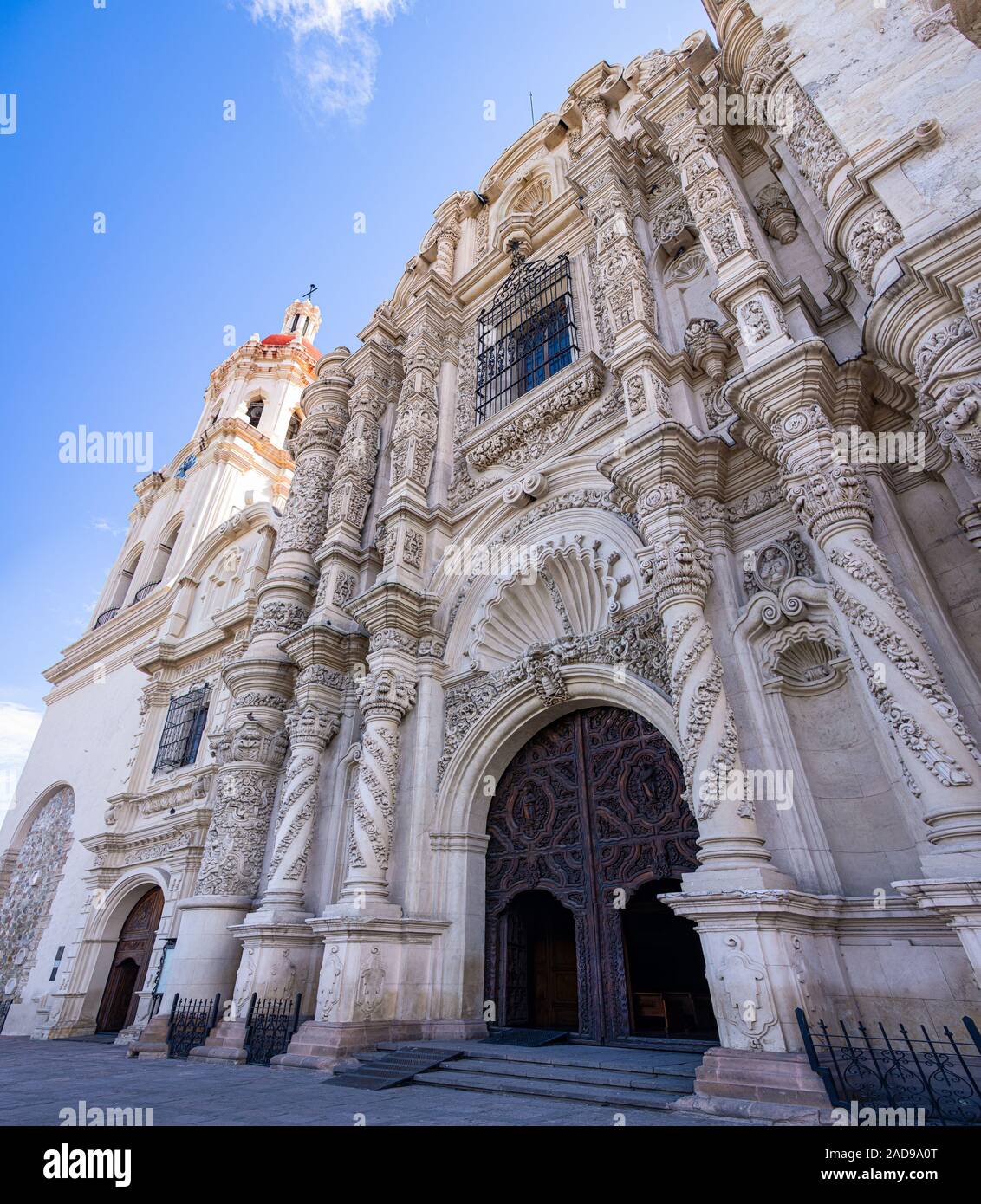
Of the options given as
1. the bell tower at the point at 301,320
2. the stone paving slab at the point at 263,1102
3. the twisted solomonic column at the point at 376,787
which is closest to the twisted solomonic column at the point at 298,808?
the twisted solomonic column at the point at 376,787

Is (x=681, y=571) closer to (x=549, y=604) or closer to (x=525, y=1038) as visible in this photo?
(x=549, y=604)

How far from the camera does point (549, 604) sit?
9273 millimetres

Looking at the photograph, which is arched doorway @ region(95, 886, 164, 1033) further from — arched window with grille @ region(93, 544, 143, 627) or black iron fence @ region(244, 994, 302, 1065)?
arched window with grille @ region(93, 544, 143, 627)

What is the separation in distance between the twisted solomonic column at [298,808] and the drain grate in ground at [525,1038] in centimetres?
311

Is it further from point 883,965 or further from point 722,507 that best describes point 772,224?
point 883,965

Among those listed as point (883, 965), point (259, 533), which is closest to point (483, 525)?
point (883, 965)

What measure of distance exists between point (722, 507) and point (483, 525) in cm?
412

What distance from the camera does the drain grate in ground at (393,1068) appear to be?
19.4 feet

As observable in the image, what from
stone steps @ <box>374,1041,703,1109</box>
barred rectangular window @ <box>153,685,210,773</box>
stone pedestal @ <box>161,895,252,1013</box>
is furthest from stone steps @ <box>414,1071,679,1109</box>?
barred rectangular window @ <box>153,685,210,773</box>

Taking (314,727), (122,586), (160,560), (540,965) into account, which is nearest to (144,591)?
(160,560)

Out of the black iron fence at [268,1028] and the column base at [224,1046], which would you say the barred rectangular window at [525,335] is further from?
the column base at [224,1046]

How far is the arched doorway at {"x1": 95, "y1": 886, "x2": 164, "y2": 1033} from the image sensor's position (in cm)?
1347

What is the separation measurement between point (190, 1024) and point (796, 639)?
9167mm
